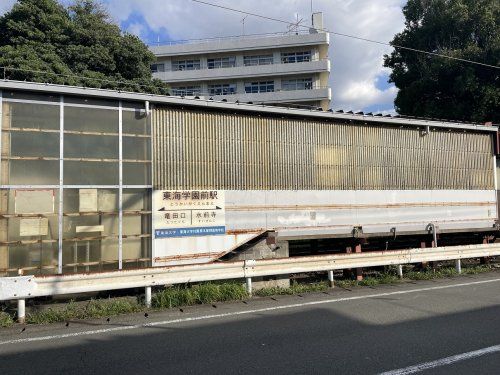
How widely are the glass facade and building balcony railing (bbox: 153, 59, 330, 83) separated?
3761cm

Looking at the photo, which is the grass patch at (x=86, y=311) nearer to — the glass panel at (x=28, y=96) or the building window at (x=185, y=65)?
the glass panel at (x=28, y=96)

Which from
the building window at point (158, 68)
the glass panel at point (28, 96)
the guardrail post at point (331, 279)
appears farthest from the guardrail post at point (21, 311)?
the building window at point (158, 68)

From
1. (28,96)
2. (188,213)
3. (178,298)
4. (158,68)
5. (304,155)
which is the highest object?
(158,68)

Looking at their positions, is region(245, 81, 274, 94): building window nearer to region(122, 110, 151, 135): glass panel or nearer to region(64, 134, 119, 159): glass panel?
region(122, 110, 151, 135): glass panel

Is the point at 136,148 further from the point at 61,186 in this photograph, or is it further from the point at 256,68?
the point at 256,68

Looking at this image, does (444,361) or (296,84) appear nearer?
(444,361)

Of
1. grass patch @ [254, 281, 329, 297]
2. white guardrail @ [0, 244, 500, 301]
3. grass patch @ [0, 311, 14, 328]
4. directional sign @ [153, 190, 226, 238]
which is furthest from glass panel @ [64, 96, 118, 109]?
grass patch @ [254, 281, 329, 297]

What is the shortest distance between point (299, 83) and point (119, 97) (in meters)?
39.0

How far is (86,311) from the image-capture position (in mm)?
7141

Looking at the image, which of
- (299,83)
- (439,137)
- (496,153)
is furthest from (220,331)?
(299,83)

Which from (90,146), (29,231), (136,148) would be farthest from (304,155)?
(29,231)

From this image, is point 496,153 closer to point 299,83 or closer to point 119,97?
point 119,97

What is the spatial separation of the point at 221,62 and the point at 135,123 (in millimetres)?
39804

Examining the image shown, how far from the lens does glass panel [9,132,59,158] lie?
8047 mm
